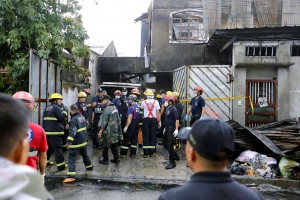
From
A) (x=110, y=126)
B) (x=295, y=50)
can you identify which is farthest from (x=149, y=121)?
(x=295, y=50)

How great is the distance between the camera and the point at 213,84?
39.1 feet

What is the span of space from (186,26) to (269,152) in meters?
9.66

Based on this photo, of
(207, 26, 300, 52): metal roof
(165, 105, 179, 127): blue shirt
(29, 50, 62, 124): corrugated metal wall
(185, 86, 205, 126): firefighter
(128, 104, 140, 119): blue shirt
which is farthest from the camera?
(207, 26, 300, 52): metal roof

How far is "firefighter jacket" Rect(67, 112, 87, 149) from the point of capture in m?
6.85

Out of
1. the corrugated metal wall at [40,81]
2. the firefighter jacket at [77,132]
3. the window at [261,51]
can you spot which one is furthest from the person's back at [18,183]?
the window at [261,51]

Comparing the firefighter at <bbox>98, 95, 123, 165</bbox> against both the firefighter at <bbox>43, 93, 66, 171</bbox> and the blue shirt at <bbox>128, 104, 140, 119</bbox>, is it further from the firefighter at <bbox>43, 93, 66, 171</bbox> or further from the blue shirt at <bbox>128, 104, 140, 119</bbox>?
the firefighter at <bbox>43, 93, 66, 171</bbox>

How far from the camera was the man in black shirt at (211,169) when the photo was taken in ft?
5.37

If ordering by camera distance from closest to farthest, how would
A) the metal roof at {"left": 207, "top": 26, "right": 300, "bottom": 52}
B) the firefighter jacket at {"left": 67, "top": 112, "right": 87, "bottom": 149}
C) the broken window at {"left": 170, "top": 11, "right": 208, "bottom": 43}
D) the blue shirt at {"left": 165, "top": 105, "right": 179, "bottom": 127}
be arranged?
the firefighter jacket at {"left": 67, "top": 112, "right": 87, "bottom": 149} < the blue shirt at {"left": 165, "top": 105, "right": 179, "bottom": 127} < the metal roof at {"left": 207, "top": 26, "right": 300, "bottom": 52} < the broken window at {"left": 170, "top": 11, "right": 208, "bottom": 43}

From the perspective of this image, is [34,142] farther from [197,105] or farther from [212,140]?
[197,105]

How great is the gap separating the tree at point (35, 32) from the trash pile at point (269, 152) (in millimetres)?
5648

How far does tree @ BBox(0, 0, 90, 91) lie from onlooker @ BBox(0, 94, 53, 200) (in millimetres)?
7455

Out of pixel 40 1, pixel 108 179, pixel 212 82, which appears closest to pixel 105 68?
pixel 212 82

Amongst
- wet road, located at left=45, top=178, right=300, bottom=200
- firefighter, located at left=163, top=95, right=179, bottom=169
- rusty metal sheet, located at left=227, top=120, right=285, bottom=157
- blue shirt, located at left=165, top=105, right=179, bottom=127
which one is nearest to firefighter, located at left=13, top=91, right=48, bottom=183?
wet road, located at left=45, top=178, right=300, bottom=200

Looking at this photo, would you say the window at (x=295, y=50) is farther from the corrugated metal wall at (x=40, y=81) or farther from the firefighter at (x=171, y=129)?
the corrugated metal wall at (x=40, y=81)
